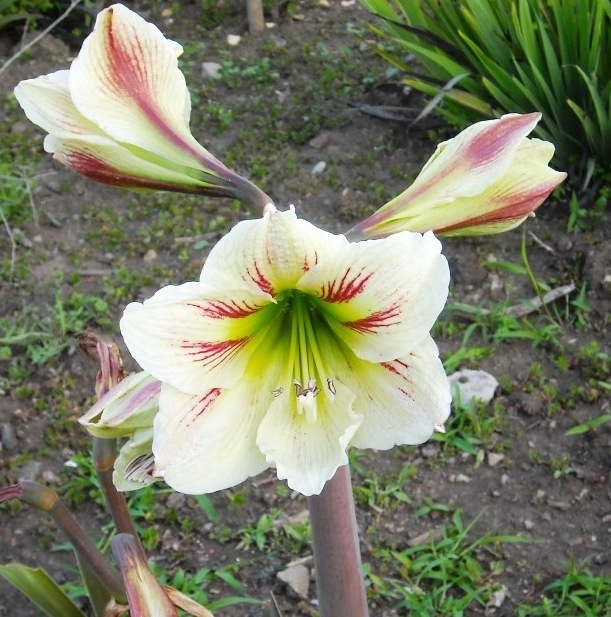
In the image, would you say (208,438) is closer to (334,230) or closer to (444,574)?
(444,574)

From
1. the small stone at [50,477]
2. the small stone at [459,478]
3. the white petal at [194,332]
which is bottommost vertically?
the small stone at [459,478]

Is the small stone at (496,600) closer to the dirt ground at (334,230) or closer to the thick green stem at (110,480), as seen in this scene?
the dirt ground at (334,230)

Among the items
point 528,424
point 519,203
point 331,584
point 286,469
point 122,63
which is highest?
point 122,63

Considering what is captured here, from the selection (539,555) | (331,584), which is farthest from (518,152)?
(539,555)

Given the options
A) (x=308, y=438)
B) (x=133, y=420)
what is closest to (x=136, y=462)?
(x=133, y=420)

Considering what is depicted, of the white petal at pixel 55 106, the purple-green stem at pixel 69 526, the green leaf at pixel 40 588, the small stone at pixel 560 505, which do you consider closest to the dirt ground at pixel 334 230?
the small stone at pixel 560 505

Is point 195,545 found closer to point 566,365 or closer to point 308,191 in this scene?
point 566,365
